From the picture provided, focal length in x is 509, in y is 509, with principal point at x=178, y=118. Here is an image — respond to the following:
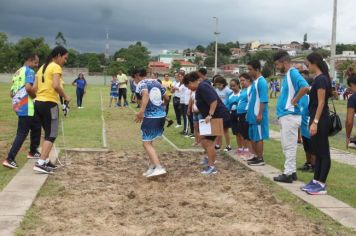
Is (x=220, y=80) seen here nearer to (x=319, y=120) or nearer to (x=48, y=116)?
(x=48, y=116)

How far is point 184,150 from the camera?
11141 mm

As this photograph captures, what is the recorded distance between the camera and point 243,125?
988 cm

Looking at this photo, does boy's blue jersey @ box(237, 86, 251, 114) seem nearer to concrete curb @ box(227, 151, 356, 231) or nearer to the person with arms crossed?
concrete curb @ box(227, 151, 356, 231)

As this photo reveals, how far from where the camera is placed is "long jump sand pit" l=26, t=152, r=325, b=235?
17.8 feet

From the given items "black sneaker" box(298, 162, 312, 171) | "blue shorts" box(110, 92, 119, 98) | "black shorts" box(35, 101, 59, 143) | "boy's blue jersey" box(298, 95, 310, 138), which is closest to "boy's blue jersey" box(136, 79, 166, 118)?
"black shorts" box(35, 101, 59, 143)

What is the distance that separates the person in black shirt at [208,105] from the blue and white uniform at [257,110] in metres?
0.54

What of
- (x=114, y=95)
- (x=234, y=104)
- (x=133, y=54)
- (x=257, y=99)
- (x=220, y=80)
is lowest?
(x=114, y=95)

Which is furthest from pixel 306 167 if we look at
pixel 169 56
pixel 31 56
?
pixel 169 56

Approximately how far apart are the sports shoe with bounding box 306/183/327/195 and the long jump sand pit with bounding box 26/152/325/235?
542 millimetres

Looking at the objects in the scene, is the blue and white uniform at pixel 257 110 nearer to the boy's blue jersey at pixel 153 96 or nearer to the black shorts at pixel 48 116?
the boy's blue jersey at pixel 153 96

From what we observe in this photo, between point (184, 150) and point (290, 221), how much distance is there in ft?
18.1

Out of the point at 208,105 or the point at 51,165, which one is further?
the point at 208,105

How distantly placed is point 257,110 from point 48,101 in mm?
3576

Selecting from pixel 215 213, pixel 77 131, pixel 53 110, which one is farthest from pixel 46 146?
pixel 77 131
